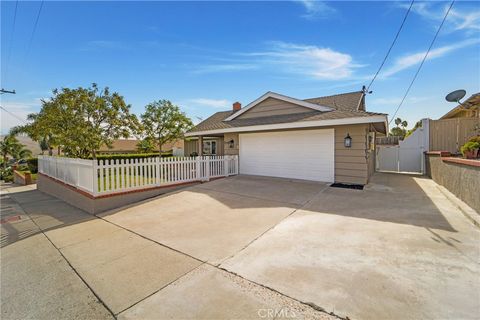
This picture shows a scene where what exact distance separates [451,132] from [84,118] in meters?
19.0

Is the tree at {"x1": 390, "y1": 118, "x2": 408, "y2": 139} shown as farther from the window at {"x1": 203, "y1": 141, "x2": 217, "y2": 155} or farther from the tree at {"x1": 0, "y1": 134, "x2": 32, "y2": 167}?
the tree at {"x1": 0, "y1": 134, "x2": 32, "y2": 167}

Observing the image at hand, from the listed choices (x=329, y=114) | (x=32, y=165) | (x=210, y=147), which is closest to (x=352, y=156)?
(x=329, y=114)

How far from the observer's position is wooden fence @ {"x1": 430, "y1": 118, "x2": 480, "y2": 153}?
10422mm

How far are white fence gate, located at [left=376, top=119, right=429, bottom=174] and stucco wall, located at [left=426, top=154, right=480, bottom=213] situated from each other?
4.65 metres

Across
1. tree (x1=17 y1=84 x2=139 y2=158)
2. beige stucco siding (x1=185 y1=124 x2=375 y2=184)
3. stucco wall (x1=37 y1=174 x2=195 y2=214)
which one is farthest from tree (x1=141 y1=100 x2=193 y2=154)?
beige stucco siding (x1=185 y1=124 x2=375 y2=184)

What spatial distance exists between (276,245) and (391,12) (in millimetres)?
9398

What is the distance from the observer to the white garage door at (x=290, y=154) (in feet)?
29.9

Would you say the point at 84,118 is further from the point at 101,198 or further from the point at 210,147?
the point at 210,147

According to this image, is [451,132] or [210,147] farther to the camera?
[210,147]

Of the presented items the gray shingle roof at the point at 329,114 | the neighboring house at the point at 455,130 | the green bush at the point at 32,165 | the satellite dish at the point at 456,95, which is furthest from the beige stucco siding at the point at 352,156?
the green bush at the point at 32,165

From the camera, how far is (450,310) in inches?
81.8

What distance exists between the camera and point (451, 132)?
11234 mm

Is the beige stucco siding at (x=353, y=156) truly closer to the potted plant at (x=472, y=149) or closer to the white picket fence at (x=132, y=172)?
the potted plant at (x=472, y=149)

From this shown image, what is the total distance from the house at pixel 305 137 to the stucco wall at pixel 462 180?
2403 mm
